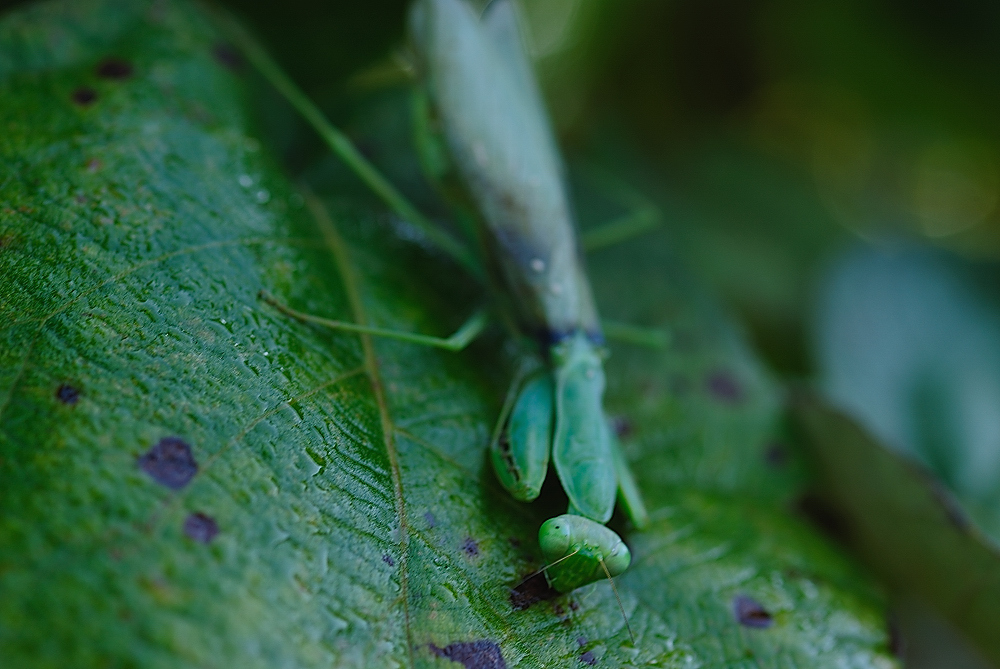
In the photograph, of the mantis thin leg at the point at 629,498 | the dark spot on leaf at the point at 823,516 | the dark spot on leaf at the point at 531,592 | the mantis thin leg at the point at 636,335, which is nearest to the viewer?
the dark spot on leaf at the point at 531,592

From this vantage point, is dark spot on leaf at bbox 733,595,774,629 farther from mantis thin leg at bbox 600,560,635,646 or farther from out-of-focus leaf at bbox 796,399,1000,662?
out-of-focus leaf at bbox 796,399,1000,662

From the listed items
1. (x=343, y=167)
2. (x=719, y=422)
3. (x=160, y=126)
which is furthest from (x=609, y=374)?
(x=160, y=126)

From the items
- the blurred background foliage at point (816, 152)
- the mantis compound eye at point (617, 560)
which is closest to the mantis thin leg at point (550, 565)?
the mantis compound eye at point (617, 560)

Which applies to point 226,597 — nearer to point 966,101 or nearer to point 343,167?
point 343,167

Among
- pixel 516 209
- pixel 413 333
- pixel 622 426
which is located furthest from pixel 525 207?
pixel 622 426

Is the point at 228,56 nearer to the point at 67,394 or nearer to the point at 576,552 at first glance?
the point at 67,394

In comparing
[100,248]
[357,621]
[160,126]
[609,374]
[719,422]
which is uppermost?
[160,126]

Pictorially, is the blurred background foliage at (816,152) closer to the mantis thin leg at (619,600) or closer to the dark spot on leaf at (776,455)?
Answer: the dark spot on leaf at (776,455)
